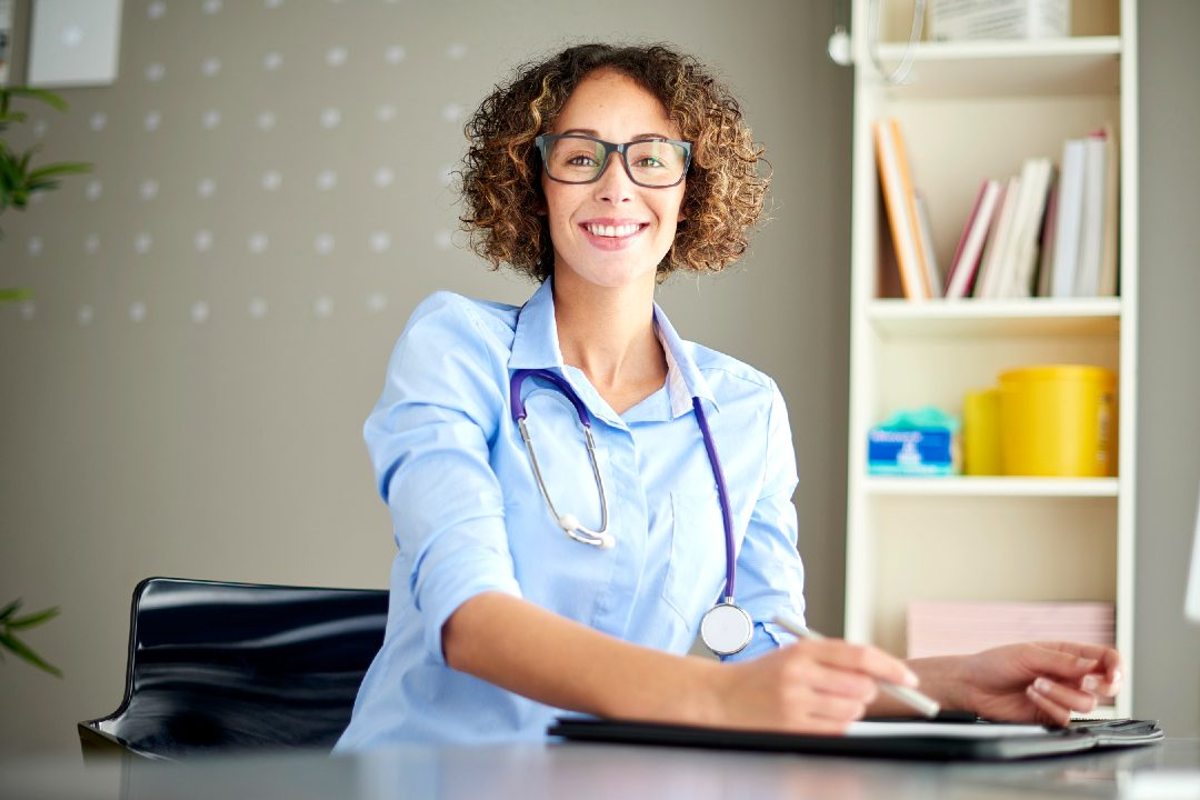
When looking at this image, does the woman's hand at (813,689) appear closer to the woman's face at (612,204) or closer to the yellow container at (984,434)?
the woman's face at (612,204)

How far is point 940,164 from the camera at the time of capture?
2695 mm

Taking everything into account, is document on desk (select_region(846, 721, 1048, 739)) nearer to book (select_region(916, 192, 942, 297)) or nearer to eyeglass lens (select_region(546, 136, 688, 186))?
eyeglass lens (select_region(546, 136, 688, 186))

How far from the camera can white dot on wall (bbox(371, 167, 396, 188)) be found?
3.20m

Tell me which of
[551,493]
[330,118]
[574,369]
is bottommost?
[551,493]

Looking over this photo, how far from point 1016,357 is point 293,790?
2.33 meters

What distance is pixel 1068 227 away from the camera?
2420 millimetres

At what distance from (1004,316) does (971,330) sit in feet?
0.50

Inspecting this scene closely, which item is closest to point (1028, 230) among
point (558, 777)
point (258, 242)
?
point (258, 242)

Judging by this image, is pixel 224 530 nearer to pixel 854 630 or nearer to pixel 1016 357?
pixel 854 630

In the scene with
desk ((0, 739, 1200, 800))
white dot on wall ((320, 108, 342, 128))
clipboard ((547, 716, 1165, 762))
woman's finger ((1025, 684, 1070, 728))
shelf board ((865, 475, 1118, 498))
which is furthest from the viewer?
white dot on wall ((320, 108, 342, 128))

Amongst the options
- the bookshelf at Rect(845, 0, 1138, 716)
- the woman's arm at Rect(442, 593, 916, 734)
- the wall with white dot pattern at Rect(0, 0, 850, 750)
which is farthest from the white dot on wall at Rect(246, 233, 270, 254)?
the woman's arm at Rect(442, 593, 916, 734)

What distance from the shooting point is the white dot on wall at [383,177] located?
320 centimetres

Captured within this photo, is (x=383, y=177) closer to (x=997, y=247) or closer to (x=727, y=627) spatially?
(x=997, y=247)

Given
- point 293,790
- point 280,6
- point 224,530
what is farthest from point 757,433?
point 280,6
